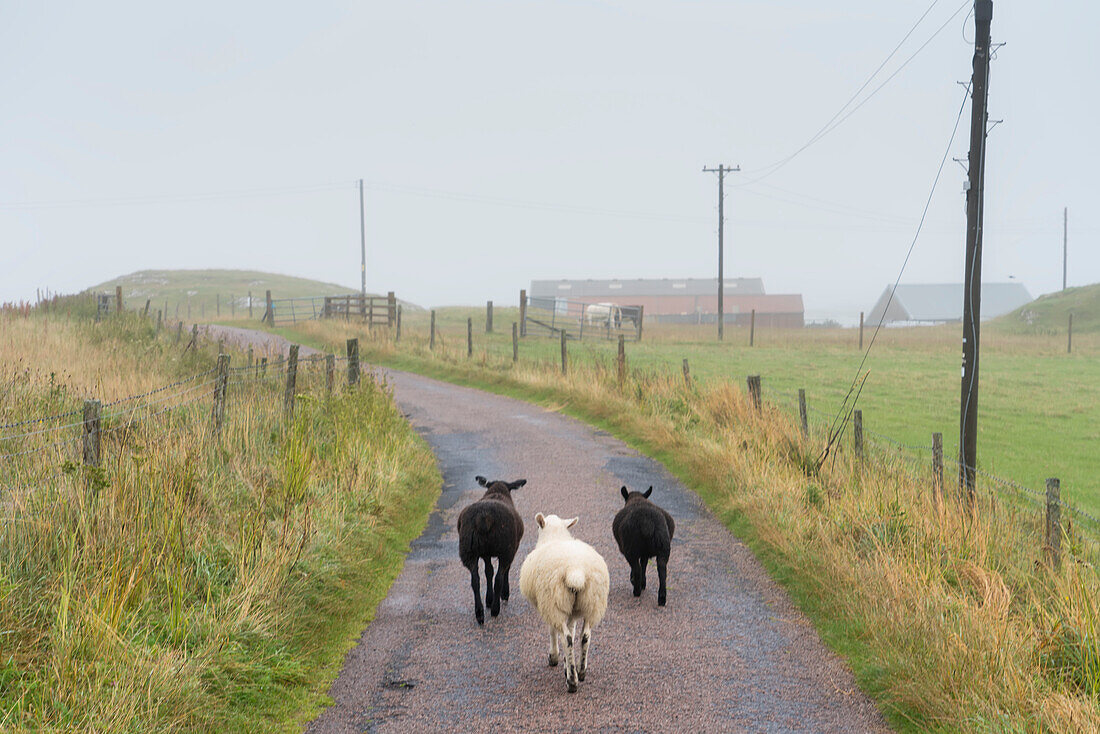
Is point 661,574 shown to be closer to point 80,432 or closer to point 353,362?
point 80,432

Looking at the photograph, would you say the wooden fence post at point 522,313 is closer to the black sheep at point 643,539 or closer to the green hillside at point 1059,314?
the green hillside at point 1059,314

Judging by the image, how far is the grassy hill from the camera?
3693 inches

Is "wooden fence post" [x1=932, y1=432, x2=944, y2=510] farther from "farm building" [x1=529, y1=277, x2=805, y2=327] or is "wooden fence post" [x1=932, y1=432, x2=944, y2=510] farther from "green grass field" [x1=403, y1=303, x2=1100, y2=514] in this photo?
"farm building" [x1=529, y1=277, x2=805, y2=327]

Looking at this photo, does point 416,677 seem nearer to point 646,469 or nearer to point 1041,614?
point 1041,614

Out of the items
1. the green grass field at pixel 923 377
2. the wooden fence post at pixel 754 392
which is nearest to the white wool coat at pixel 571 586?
the green grass field at pixel 923 377

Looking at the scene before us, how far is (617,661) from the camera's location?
6.71 m

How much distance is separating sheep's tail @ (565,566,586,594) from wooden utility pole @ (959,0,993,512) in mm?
7081

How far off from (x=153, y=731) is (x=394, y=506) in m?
6.32

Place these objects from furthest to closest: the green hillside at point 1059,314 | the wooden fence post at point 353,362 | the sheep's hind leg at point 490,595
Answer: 1. the green hillside at point 1059,314
2. the wooden fence post at point 353,362
3. the sheep's hind leg at point 490,595

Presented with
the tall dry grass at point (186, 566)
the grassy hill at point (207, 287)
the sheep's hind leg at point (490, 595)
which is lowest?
the sheep's hind leg at point (490, 595)

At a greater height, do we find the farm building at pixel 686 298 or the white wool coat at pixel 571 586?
the farm building at pixel 686 298

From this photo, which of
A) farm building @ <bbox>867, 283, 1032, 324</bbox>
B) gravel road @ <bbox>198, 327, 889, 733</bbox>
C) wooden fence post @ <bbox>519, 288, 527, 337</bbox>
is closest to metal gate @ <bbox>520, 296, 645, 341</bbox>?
wooden fence post @ <bbox>519, 288, 527, 337</bbox>

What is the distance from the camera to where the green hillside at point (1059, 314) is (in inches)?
2315

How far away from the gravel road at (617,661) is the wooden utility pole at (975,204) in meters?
3.62
